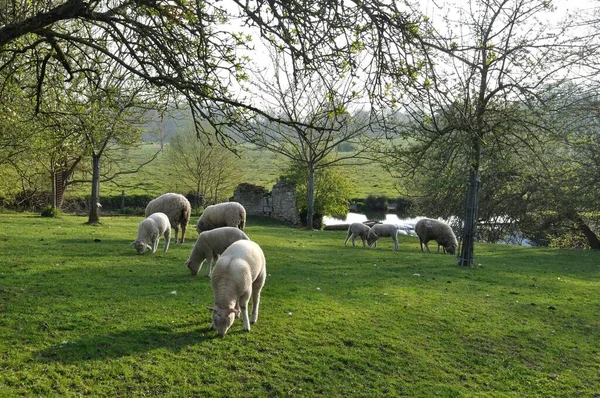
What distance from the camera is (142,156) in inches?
3728

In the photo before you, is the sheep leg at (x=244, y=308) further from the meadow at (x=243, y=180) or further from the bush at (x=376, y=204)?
the bush at (x=376, y=204)

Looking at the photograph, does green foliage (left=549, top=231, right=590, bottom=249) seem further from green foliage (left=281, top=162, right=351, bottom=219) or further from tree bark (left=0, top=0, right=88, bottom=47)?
tree bark (left=0, top=0, right=88, bottom=47)

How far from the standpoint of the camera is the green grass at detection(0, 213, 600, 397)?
5.88m

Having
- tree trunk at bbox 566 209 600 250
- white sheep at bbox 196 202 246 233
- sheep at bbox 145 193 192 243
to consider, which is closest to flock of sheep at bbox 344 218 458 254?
white sheep at bbox 196 202 246 233

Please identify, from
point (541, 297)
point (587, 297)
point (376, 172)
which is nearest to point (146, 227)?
point (541, 297)

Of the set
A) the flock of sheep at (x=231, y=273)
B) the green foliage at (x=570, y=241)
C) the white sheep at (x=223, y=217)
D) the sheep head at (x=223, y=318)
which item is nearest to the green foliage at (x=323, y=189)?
the green foliage at (x=570, y=241)

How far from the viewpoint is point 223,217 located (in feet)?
51.2

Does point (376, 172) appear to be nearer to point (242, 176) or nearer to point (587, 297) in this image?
point (242, 176)

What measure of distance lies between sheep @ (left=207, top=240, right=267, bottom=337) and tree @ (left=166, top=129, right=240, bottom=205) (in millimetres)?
38386

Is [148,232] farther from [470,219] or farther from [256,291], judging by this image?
[470,219]

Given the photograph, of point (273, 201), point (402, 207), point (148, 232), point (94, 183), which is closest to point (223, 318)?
point (148, 232)

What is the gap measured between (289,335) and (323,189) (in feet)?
105

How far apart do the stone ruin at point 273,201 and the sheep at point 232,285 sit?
102ft

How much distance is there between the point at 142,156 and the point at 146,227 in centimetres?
8604
